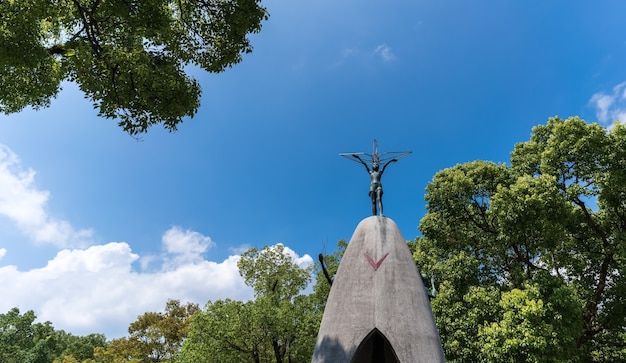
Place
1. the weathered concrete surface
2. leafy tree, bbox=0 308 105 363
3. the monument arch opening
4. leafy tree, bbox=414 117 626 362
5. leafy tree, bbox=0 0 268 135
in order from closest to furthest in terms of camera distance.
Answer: leafy tree, bbox=0 0 268 135, the weathered concrete surface, the monument arch opening, leafy tree, bbox=414 117 626 362, leafy tree, bbox=0 308 105 363

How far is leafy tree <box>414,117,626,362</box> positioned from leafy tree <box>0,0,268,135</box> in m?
11.3

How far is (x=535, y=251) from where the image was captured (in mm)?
15797

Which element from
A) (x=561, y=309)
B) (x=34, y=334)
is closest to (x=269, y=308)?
(x=561, y=309)

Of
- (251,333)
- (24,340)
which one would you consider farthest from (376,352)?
(24,340)

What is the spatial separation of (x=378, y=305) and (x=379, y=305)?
2 cm

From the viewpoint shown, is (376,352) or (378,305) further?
(376,352)

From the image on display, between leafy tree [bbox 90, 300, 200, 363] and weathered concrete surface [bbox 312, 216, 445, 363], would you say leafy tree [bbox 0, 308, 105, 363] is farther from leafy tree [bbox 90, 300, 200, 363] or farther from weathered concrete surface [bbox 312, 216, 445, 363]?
weathered concrete surface [bbox 312, 216, 445, 363]

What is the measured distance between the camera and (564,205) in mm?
14062

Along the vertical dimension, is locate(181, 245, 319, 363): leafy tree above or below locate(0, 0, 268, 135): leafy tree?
below

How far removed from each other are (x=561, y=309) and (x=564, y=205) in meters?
3.49

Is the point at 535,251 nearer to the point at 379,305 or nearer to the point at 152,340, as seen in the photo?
the point at 379,305

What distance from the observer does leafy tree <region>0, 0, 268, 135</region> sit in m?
5.88

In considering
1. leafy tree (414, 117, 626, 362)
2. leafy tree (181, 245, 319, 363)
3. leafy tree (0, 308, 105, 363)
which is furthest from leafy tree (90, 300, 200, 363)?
leafy tree (414, 117, 626, 362)

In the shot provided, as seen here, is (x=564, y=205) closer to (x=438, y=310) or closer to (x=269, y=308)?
(x=438, y=310)
